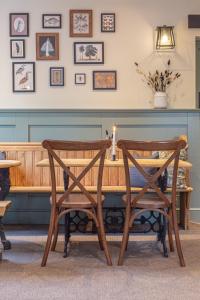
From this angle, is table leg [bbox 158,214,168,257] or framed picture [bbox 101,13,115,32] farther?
framed picture [bbox 101,13,115,32]

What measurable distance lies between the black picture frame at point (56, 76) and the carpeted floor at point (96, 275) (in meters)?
1.91

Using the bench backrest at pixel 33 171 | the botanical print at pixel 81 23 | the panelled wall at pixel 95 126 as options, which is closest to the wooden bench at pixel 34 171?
the bench backrest at pixel 33 171

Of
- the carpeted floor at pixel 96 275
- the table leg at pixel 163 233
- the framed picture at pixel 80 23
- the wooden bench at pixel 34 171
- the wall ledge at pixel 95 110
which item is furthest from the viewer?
the framed picture at pixel 80 23

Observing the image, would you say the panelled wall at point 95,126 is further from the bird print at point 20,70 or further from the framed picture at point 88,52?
the framed picture at point 88,52

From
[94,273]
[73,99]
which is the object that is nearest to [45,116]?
[73,99]

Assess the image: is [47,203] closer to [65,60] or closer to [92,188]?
[92,188]

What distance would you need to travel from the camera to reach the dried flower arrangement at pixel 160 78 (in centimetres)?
475

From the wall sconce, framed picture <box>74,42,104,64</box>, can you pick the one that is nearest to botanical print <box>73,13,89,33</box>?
framed picture <box>74,42,104,64</box>

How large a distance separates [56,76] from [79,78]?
26cm

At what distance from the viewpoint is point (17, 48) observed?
475cm

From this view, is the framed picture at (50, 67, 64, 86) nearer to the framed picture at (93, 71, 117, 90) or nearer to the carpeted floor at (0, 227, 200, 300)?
the framed picture at (93, 71, 117, 90)

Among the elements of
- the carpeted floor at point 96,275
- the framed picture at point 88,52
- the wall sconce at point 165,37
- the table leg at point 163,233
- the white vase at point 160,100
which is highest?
the wall sconce at point 165,37

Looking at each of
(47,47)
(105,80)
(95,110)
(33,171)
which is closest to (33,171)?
(33,171)

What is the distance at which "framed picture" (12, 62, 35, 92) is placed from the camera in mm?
4754
